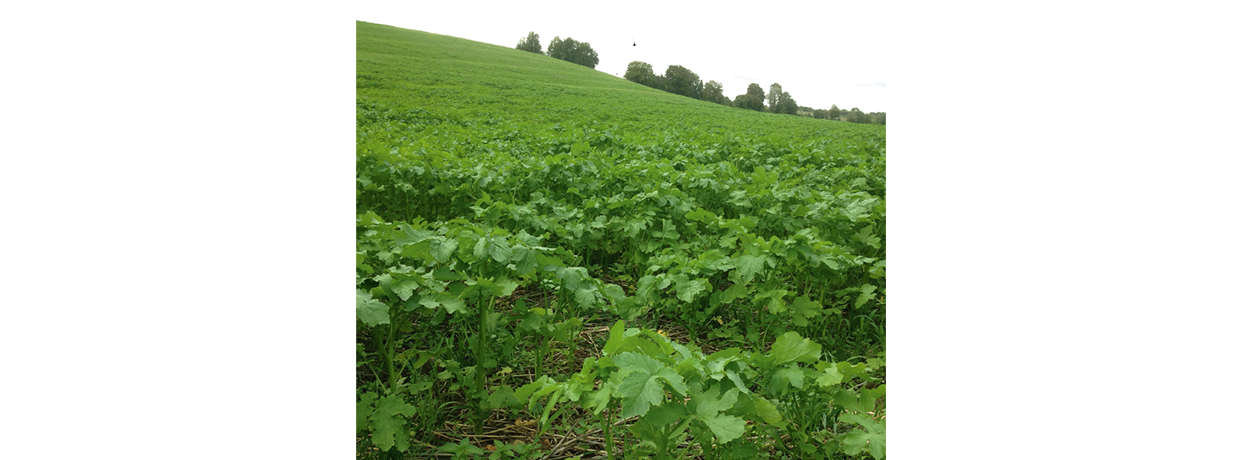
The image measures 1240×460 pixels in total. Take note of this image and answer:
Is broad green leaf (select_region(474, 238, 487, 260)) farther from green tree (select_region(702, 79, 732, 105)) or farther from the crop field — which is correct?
green tree (select_region(702, 79, 732, 105))

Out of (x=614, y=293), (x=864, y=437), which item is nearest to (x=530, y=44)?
(x=614, y=293)

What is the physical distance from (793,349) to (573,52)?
1.32m

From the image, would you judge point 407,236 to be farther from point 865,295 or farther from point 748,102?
point 748,102

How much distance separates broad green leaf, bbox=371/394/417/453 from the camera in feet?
4.71

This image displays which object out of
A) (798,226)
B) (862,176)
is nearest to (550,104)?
(798,226)

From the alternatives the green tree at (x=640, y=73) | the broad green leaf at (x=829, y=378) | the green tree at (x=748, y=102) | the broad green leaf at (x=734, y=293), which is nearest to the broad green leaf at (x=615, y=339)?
the broad green leaf at (x=829, y=378)

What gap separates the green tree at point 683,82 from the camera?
7.84ft

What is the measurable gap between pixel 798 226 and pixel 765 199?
0.29m

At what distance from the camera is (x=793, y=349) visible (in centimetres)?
131

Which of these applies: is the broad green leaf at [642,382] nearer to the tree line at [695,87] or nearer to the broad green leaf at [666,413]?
the broad green leaf at [666,413]

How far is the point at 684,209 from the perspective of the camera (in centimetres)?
272

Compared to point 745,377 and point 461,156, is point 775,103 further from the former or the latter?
point 745,377

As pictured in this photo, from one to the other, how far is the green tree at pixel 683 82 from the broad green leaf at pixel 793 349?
1318 mm
